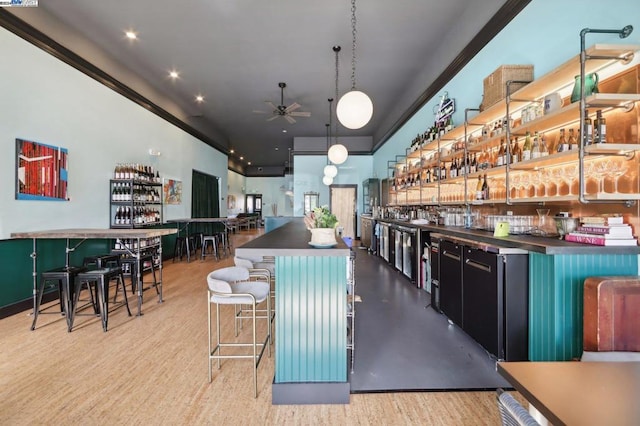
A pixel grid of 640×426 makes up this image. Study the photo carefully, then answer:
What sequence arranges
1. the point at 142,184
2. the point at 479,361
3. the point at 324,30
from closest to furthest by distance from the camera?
the point at 479,361, the point at 324,30, the point at 142,184

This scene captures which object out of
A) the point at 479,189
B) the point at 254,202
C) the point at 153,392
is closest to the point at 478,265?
the point at 479,189

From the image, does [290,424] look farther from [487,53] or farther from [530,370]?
[487,53]

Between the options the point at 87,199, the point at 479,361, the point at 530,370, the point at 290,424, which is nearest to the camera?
the point at 530,370

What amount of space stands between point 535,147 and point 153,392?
151 inches

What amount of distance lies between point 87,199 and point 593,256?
21.3 ft

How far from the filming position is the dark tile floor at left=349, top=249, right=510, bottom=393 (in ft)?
7.54

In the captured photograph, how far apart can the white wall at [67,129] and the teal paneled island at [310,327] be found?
12.7 ft

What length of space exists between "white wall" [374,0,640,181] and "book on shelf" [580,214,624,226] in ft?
4.18

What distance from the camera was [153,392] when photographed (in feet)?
7.26

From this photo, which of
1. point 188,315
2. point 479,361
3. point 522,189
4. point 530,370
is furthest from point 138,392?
point 522,189

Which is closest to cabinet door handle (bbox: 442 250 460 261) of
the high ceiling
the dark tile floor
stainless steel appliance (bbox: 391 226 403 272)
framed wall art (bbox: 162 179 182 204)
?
the dark tile floor

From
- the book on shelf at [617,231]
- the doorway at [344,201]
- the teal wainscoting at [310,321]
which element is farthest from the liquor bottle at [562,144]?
the doorway at [344,201]

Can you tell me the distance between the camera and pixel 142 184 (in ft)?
19.8

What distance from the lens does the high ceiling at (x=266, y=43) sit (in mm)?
4254
